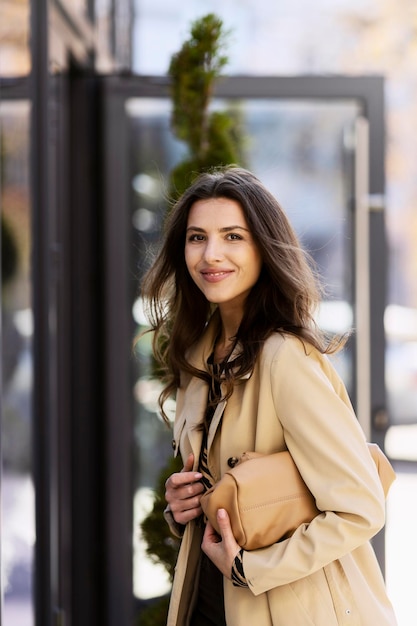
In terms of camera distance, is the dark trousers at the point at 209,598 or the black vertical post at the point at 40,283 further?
the black vertical post at the point at 40,283

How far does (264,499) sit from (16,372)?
1229mm

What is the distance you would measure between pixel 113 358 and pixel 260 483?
204 cm

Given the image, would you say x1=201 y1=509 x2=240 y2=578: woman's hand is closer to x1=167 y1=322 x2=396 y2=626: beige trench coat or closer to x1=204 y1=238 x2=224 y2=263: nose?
x1=167 y1=322 x2=396 y2=626: beige trench coat

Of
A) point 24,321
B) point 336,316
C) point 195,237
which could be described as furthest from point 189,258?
point 336,316

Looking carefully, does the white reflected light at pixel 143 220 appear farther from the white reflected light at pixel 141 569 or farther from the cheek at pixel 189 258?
the cheek at pixel 189 258

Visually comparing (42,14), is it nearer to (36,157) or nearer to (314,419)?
(36,157)

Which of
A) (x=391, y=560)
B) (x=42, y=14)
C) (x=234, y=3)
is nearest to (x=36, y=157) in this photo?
(x=42, y=14)

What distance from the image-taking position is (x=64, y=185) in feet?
10.2

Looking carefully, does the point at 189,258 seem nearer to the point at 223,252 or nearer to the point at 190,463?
the point at 223,252

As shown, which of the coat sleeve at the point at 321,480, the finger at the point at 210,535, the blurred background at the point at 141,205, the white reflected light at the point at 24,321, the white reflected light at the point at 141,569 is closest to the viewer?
the coat sleeve at the point at 321,480

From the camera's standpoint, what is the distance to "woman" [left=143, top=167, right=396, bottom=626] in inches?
49.8

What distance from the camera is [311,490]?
1.27 metres

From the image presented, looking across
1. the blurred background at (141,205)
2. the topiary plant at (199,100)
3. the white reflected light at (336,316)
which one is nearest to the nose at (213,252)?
the topiary plant at (199,100)

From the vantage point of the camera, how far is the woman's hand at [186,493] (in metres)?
1.43
